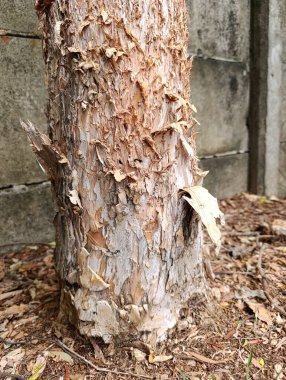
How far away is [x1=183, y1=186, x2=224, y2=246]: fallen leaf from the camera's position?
1.25 m

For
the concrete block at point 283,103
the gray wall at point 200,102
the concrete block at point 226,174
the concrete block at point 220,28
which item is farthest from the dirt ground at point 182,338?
the concrete block at point 283,103

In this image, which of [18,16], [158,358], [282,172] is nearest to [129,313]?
[158,358]

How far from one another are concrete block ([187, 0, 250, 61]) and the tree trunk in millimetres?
1861

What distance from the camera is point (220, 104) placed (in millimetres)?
3402

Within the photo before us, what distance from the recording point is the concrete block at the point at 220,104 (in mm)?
3217

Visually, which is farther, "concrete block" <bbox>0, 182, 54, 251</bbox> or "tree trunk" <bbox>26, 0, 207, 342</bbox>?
"concrete block" <bbox>0, 182, 54, 251</bbox>

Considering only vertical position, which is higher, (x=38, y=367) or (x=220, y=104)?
(x=220, y=104)

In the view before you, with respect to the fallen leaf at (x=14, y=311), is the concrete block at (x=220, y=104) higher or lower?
higher

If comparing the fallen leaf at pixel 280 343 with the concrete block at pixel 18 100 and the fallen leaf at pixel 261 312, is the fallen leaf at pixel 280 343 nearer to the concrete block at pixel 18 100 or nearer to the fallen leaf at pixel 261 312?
the fallen leaf at pixel 261 312

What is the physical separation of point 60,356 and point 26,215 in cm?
125

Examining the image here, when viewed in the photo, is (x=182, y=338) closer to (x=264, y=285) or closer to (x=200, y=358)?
(x=200, y=358)

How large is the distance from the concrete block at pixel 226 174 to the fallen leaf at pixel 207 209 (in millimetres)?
2012

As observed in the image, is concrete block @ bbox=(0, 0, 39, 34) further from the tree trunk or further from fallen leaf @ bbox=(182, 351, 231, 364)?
fallen leaf @ bbox=(182, 351, 231, 364)

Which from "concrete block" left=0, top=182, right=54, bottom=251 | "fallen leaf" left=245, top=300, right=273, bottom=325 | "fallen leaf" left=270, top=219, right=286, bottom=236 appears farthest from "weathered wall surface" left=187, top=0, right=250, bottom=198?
"fallen leaf" left=245, top=300, right=273, bottom=325
